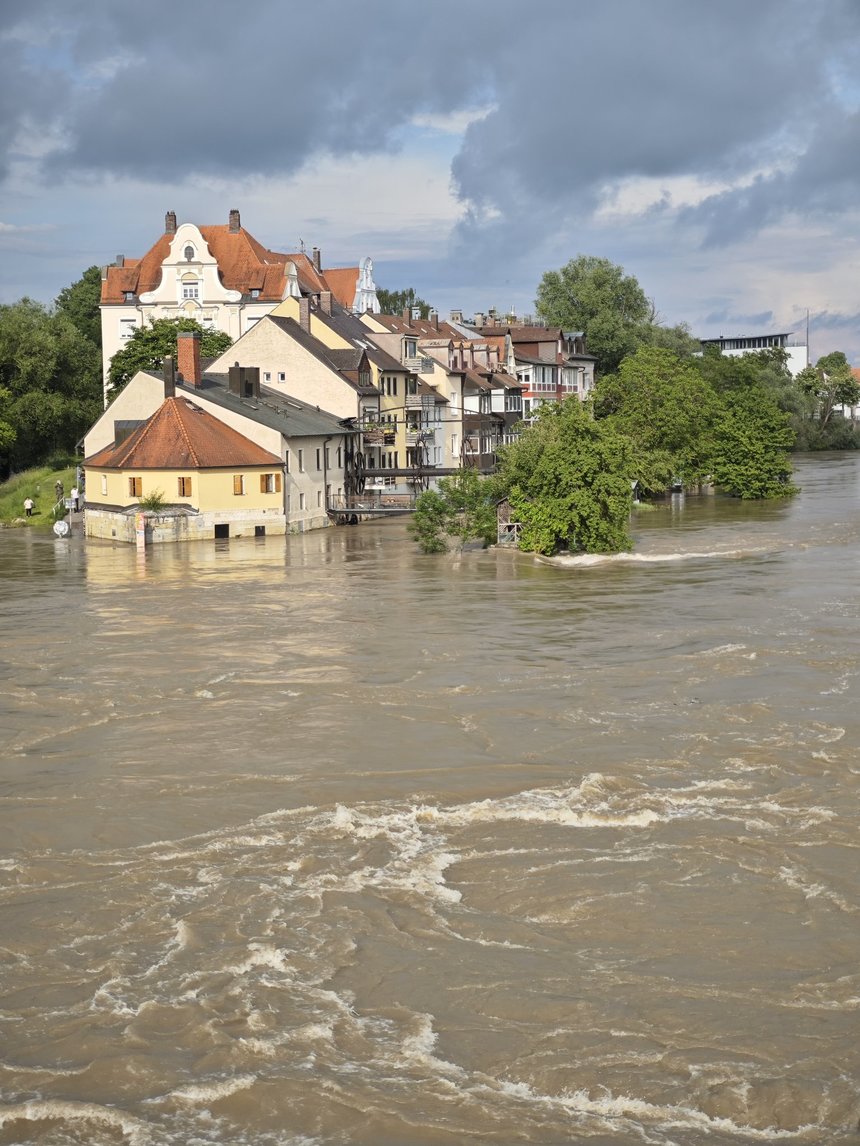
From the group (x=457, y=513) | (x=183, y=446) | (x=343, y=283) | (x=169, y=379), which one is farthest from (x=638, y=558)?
(x=343, y=283)

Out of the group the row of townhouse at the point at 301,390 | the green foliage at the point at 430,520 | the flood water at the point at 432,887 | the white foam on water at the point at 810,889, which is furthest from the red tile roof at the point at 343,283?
the white foam on water at the point at 810,889

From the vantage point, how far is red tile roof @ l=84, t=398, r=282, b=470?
58094 millimetres

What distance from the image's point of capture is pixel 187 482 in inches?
2288

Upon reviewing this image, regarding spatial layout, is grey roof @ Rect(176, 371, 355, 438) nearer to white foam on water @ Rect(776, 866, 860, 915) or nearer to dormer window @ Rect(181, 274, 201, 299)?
dormer window @ Rect(181, 274, 201, 299)

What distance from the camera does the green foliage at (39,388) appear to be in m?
80.1

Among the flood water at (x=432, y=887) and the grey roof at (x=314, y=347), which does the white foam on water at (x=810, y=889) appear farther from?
the grey roof at (x=314, y=347)

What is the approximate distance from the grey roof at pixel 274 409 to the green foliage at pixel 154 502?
5282 millimetres

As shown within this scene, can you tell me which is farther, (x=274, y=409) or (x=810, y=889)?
(x=274, y=409)

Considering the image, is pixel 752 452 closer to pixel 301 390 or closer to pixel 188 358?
pixel 301 390

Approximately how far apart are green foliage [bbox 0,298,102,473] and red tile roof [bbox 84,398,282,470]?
63.6ft

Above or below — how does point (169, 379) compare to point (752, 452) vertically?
above

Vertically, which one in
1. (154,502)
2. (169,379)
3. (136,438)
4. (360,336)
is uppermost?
(360,336)

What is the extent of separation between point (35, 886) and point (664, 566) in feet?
108

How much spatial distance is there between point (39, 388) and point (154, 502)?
27291 mm
